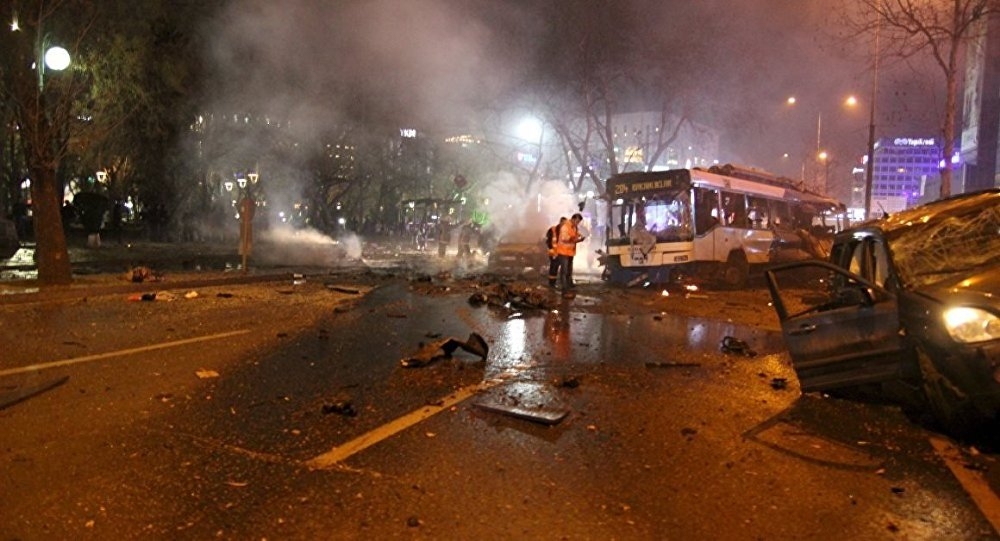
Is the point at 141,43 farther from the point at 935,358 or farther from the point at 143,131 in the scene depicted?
the point at 935,358

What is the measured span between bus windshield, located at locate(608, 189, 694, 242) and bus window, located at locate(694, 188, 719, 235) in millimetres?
187

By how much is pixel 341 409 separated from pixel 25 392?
2.58 m

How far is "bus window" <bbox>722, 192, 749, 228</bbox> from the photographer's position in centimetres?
1585

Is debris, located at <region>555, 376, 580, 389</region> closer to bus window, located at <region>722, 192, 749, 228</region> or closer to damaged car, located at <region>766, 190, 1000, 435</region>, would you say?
damaged car, located at <region>766, 190, 1000, 435</region>

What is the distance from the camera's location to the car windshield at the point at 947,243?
184 inches

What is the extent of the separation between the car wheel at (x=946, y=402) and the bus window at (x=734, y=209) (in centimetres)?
1188

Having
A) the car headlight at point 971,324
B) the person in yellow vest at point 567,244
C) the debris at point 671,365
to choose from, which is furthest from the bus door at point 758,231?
the car headlight at point 971,324

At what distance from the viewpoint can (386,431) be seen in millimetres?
4453

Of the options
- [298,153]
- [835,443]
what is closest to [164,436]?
[835,443]

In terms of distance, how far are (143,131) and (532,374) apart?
65.7 feet

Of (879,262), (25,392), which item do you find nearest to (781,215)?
(879,262)

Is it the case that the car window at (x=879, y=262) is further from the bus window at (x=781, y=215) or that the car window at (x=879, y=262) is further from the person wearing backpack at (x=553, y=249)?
the bus window at (x=781, y=215)

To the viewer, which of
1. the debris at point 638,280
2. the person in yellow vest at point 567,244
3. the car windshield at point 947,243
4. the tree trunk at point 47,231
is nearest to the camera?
the car windshield at point 947,243

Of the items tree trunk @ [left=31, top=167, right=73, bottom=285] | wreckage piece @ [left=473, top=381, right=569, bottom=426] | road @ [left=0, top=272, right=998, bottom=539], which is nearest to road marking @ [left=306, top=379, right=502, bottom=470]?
road @ [left=0, top=272, right=998, bottom=539]
